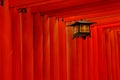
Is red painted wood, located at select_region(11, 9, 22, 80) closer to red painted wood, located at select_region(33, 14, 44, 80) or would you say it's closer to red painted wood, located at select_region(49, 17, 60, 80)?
red painted wood, located at select_region(33, 14, 44, 80)

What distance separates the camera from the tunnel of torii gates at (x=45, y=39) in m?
2.62

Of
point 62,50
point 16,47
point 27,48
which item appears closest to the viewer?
point 16,47

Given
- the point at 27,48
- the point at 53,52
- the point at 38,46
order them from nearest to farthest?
the point at 27,48 < the point at 38,46 < the point at 53,52

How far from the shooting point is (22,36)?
2.99 m

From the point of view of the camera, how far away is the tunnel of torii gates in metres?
2.62

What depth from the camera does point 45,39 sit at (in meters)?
3.40

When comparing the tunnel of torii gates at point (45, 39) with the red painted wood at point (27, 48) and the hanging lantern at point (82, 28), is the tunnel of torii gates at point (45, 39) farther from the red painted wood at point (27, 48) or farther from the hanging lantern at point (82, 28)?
the hanging lantern at point (82, 28)

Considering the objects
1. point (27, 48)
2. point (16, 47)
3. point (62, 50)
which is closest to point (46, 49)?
point (27, 48)

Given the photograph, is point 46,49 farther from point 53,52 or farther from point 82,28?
point 82,28

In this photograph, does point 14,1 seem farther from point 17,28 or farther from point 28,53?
point 28,53

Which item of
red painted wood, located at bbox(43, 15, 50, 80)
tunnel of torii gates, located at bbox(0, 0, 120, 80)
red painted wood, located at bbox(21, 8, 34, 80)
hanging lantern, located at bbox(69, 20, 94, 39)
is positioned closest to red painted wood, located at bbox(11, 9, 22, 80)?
tunnel of torii gates, located at bbox(0, 0, 120, 80)

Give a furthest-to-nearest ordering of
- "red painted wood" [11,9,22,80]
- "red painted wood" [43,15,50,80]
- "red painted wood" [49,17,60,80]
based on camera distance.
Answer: "red painted wood" [49,17,60,80] → "red painted wood" [43,15,50,80] → "red painted wood" [11,9,22,80]

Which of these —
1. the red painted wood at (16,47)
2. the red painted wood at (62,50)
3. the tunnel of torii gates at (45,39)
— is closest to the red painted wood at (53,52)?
the tunnel of torii gates at (45,39)

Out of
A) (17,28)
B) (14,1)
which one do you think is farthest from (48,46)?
(14,1)
